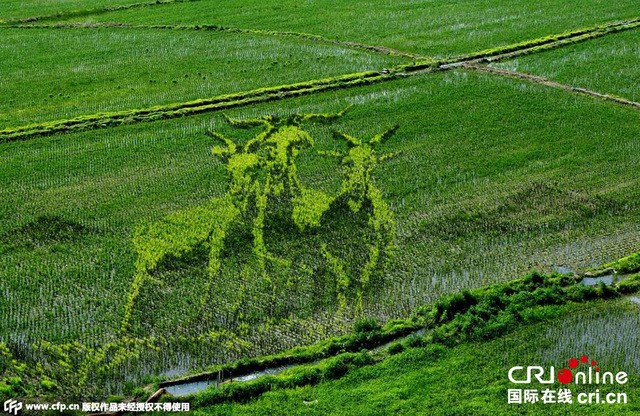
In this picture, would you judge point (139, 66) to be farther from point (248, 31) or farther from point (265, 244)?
point (265, 244)

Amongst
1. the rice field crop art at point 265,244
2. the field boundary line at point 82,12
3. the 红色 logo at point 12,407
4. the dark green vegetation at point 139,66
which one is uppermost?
the field boundary line at point 82,12

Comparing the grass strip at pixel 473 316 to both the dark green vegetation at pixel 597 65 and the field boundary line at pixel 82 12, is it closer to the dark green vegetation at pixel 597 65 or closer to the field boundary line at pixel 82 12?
the dark green vegetation at pixel 597 65

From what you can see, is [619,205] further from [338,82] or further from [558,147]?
[338,82]

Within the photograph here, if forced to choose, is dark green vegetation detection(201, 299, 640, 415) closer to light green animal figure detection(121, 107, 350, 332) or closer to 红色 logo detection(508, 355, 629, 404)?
红色 logo detection(508, 355, 629, 404)

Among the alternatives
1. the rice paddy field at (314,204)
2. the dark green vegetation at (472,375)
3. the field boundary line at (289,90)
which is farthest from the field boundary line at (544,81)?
the dark green vegetation at (472,375)

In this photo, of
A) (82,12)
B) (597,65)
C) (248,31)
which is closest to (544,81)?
(597,65)

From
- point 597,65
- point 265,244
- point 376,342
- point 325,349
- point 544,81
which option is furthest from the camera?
point 597,65

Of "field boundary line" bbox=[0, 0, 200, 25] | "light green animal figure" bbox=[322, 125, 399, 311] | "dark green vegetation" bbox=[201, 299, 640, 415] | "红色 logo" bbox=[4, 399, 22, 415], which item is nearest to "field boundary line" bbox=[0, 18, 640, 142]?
"light green animal figure" bbox=[322, 125, 399, 311]
